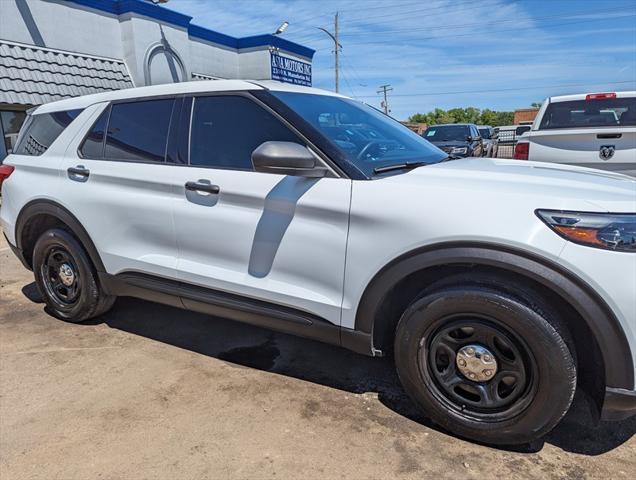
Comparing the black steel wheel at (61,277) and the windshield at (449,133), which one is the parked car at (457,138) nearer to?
the windshield at (449,133)

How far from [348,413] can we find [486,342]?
888mm

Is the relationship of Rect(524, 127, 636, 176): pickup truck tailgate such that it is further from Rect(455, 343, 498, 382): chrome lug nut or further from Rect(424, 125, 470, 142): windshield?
Rect(424, 125, 470, 142): windshield

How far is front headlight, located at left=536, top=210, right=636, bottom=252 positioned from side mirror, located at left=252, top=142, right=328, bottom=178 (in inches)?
47.0

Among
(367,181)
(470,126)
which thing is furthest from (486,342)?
(470,126)

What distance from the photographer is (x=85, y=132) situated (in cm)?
367

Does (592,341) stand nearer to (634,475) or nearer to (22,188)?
(634,475)

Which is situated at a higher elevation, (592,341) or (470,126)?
(470,126)

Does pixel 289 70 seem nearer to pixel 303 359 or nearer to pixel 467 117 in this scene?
pixel 303 359

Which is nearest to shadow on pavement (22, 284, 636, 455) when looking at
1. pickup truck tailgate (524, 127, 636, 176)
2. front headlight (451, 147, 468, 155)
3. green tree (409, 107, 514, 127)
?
pickup truck tailgate (524, 127, 636, 176)

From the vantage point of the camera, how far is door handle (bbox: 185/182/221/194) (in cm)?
289

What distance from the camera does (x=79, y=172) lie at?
3.58m

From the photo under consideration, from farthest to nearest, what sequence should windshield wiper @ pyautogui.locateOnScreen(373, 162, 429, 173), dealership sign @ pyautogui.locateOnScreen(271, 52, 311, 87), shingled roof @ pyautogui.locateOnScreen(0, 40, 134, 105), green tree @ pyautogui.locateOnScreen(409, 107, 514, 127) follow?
Result: 1. green tree @ pyautogui.locateOnScreen(409, 107, 514, 127)
2. dealership sign @ pyautogui.locateOnScreen(271, 52, 311, 87)
3. shingled roof @ pyautogui.locateOnScreen(0, 40, 134, 105)
4. windshield wiper @ pyautogui.locateOnScreen(373, 162, 429, 173)

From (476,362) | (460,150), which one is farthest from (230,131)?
(460,150)

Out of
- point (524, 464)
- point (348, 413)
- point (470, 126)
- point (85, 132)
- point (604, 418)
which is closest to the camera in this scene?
point (604, 418)
